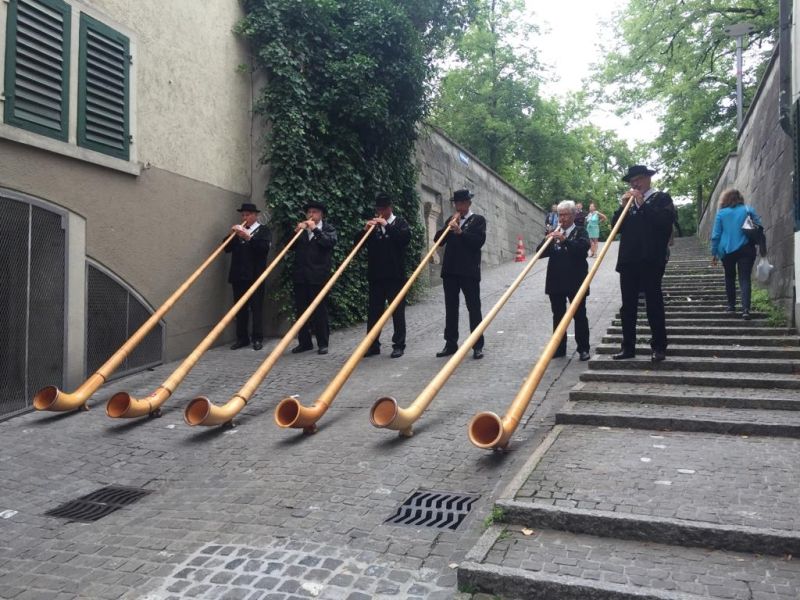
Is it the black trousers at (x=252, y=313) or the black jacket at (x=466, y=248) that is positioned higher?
the black jacket at (x=466, y=248)

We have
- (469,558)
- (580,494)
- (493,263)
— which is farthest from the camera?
(493,263)

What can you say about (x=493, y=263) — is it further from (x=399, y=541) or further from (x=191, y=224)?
(x=399, y=541)

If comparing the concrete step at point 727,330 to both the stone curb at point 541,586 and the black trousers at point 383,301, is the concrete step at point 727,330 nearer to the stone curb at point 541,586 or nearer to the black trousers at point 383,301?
the black trousers at point 383,301

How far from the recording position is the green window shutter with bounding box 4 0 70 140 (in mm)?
5945

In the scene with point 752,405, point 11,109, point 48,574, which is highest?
point 11,109

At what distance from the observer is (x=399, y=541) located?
3.44 metres

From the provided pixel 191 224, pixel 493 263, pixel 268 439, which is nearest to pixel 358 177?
pixel 191 224

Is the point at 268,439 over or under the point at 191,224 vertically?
under

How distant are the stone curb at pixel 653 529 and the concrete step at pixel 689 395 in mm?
2218

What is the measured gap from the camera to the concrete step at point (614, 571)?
2734 millimetres

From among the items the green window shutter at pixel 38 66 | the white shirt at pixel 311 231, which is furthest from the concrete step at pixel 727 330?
the green window shutter at pixel 38 66

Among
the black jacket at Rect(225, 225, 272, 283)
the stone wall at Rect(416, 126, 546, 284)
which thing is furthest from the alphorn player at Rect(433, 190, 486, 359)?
the stone wall at Rect(416, 126, 546, 284)

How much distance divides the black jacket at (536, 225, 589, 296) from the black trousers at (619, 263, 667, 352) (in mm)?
662

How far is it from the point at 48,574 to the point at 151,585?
611 mm
